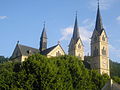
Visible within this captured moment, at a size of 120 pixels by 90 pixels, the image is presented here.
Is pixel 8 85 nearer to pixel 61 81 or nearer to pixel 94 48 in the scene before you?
pixel 61 81

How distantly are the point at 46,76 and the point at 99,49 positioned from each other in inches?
1296

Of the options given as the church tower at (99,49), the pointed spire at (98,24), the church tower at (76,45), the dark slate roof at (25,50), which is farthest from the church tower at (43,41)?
the pointed spire at (98,24)

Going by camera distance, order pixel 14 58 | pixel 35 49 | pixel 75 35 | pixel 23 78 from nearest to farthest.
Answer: pixel 23 78
pixel 14 58
pixel 35 49
pixel 75 35

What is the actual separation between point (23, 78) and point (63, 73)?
633 cm

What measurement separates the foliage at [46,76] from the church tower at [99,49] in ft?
77.8

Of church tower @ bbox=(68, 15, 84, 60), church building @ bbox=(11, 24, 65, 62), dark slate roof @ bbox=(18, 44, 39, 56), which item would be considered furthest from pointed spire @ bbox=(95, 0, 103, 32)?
dark slate roof @ bbox=(18, 44, 39, 56)

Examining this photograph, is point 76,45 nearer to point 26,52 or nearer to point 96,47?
point 96,47

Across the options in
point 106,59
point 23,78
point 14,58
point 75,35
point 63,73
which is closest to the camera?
point 23,78

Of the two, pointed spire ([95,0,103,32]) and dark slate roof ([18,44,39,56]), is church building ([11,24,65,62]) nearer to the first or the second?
dark slate roof ([18,44,39,56])

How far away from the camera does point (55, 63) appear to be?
33.9 meters

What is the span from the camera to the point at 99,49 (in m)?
59.7

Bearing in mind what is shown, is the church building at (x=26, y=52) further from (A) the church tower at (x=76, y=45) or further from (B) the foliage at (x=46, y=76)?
(B) the foliage at (x=46, y=76)

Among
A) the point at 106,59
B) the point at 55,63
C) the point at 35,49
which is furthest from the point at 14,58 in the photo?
the point at 106,59

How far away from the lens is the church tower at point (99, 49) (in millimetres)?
59000
